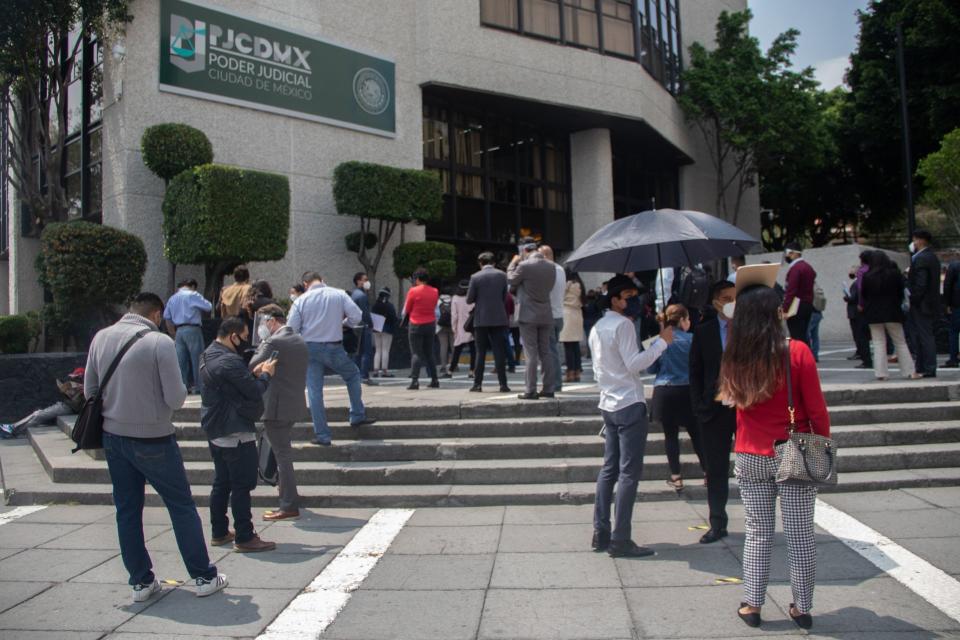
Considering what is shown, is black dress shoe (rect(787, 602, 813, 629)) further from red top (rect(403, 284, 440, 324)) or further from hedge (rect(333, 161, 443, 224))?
hedge (rect(333, 161, 443, 224))

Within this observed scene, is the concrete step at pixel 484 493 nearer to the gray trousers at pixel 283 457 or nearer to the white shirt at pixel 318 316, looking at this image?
the gray trousers at pixel 283 457

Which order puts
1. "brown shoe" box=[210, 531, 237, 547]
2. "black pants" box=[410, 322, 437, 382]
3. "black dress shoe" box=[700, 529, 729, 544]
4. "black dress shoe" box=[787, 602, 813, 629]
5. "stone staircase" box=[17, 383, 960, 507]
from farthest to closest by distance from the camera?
1. "black pants" box=[410, 322, 437, 382]
2. "stone staircase" box=[17, 383, 960, 507]
3. "brown shoe" box=[210, 531, 237, 547]
4. "black dress shoe" box=[700, 529, 729, 544]
5. "black dress shoe" box=[787, 602, 813, 629]

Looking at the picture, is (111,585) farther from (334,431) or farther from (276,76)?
(276,76)

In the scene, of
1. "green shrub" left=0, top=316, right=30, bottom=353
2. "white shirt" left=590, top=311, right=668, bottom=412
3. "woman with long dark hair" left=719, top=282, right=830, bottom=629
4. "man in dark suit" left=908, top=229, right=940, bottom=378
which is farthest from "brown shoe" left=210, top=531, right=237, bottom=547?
"green shrub" left=0, top=316, right=30, bottom=353

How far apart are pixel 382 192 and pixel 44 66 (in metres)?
6.90

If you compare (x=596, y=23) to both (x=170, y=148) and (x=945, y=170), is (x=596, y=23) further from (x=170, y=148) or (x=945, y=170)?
(x=170, y=148)

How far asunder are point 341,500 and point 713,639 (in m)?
3.85

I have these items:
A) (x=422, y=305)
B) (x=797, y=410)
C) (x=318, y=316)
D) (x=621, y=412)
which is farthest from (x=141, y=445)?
(x=422, y=305)

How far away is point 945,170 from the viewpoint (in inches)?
886

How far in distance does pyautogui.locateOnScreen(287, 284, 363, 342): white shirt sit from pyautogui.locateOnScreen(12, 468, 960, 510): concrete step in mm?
1517

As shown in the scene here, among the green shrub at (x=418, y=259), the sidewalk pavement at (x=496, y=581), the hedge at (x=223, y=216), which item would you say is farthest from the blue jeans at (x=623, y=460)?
the green shrub at (x=418, y=259)

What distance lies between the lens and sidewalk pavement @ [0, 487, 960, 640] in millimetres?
3898

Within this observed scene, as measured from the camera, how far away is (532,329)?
831cm

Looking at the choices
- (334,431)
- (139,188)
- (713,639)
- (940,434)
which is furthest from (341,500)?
(139,188)
